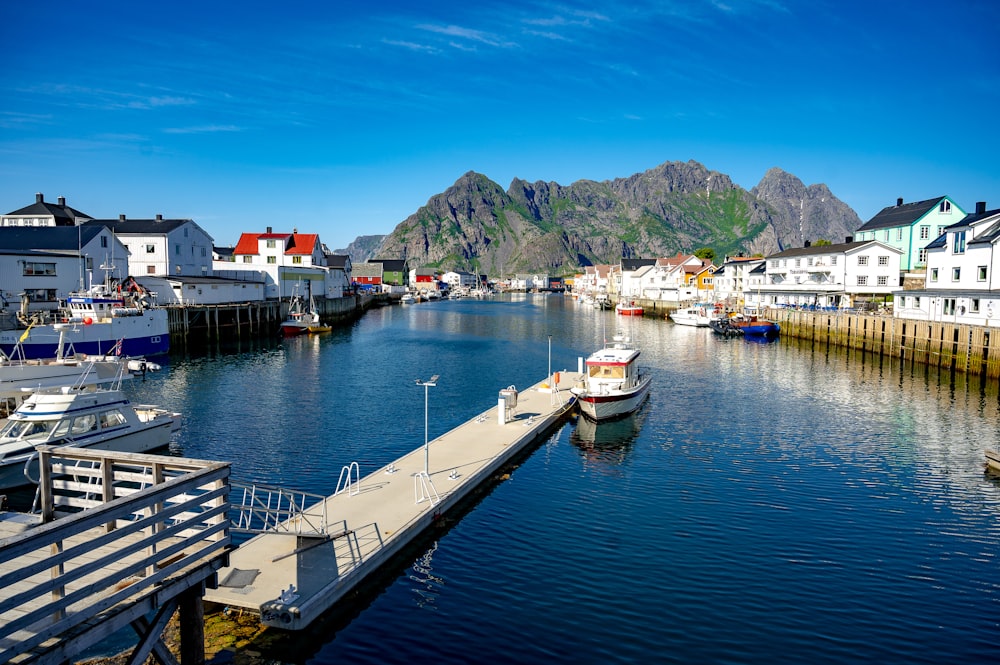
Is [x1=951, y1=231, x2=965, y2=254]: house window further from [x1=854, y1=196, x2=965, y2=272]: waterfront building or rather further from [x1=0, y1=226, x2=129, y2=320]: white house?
[x1=0, y1=226, x2=129, y2=320]: white house

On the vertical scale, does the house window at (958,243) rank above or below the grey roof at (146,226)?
below

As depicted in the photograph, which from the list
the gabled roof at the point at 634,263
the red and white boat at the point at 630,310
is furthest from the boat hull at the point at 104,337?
the gabled roof at the point at 634,263

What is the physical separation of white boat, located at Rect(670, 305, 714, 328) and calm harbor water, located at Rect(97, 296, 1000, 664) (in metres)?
56.5

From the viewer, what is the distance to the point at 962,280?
60.8m

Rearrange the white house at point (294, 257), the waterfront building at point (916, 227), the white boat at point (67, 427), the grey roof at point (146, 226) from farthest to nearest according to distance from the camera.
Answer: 1. the white house at point (294, 257)
2. the waterfront building at point (916, 227)
3. the grey roof at point (146, 226)
4. the white boat at point (67, 427)

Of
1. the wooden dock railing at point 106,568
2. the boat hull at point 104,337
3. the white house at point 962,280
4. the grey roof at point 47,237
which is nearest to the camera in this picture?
the wooden dock railing at point 106,568

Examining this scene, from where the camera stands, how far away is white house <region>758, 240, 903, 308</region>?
300 feet

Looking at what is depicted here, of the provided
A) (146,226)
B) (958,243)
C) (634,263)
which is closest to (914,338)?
(958,243)

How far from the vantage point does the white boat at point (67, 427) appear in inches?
901

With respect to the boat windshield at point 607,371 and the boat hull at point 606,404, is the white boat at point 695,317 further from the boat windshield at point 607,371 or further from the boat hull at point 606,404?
the boat hull at point 606,404

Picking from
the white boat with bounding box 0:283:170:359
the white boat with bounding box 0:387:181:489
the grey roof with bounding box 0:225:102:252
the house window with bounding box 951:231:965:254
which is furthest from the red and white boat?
the white boat with bounding box 0:387:181:489

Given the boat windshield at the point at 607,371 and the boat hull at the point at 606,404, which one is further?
the boat windshield at the point at 607,371

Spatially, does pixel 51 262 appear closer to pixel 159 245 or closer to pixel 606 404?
pixel 159 245

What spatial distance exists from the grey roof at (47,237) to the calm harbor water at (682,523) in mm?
33853
